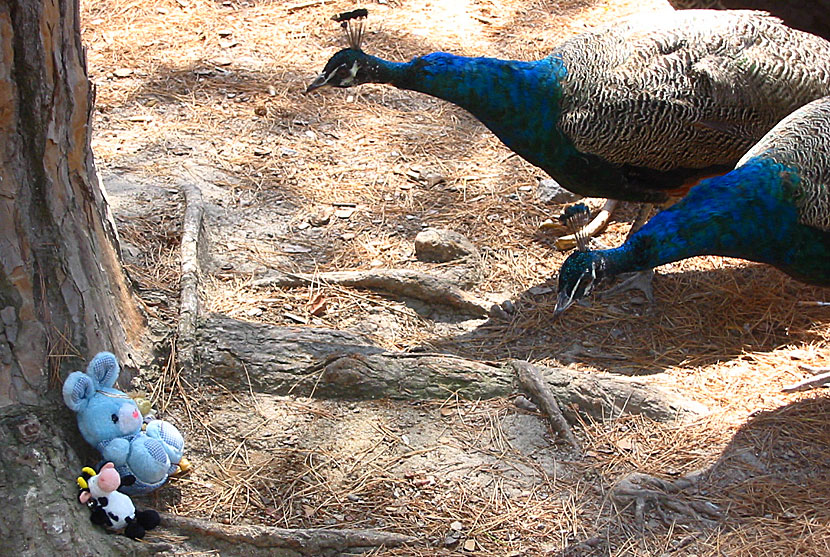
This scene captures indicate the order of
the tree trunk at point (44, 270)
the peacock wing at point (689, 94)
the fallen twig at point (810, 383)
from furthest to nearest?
the peacock wing at point (689, 94) < the fallen twig at point (810, 383) < the tree trunk at point (44, 270)

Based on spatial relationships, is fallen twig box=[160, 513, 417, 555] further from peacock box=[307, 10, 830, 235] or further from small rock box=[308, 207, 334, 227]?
peacock box=[307, 10, 830, 235]

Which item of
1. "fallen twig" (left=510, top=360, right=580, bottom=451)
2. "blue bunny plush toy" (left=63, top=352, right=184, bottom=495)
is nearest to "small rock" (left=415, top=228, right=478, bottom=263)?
"fallen twig" (left=510, top=360, right=580, bottom=451)

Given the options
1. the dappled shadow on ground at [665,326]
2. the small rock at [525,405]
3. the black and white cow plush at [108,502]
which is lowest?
the dappled shadow on ground at [665,326]

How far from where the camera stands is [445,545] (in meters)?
2.31

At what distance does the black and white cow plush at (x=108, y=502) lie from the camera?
2.08 meters

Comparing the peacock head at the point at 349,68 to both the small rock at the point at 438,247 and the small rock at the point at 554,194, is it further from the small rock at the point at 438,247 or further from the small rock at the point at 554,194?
the small rock at the point at 554,194

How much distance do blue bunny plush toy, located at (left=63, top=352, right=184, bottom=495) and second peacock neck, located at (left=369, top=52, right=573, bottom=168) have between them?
216 cm

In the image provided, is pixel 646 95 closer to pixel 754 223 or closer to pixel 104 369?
pixel 754 223

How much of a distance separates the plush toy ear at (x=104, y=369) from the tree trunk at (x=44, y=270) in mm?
71

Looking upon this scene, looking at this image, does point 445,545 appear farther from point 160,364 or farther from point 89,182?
point 89,182

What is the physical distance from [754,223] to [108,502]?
95.1 inches

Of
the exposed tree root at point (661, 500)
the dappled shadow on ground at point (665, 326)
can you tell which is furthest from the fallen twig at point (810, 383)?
the exposed tree root at point (661, 500)

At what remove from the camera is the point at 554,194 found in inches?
171

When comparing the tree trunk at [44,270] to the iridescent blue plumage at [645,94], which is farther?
the iridescent blue plumage at [645,94]
